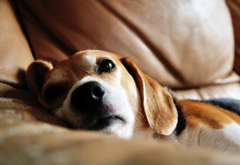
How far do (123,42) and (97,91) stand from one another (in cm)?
96

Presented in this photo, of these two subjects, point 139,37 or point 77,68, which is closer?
point 77,68

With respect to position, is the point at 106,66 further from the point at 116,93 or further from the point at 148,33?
the point at 148,33

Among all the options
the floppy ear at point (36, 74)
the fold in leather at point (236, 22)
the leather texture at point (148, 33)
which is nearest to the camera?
the floppy ear at point (36, 74)

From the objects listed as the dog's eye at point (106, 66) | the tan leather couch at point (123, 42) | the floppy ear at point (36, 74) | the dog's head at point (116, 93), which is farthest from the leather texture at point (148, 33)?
the dog's eye at point (106, 66)

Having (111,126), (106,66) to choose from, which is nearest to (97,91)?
(111,126)

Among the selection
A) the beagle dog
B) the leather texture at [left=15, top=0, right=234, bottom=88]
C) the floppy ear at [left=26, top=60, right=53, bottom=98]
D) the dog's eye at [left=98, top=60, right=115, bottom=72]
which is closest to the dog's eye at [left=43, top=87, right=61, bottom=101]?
the beagle dog

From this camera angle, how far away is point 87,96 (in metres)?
0.69

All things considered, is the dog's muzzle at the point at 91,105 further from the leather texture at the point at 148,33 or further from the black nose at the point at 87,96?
the leather texture at the point at 148,33

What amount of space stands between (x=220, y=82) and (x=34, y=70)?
78.2 inches

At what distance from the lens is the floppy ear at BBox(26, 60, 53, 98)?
119 cm

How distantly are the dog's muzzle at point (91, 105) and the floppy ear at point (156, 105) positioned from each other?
349mm

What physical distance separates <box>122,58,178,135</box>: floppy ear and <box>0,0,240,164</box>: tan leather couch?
51 cm

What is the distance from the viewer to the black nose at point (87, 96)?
691 mm

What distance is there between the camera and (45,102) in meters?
1.09
